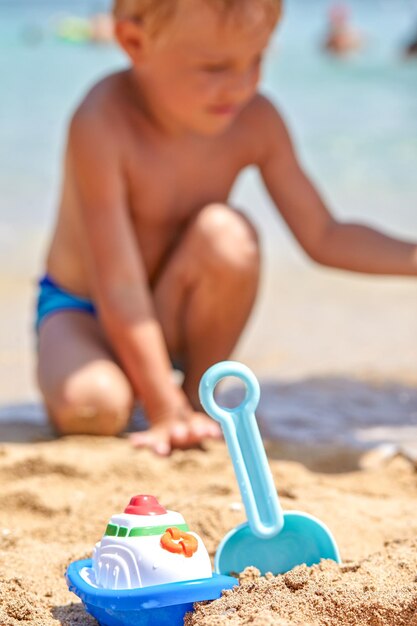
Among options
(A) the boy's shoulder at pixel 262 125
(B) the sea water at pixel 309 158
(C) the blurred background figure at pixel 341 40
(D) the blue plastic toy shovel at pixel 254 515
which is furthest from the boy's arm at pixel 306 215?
(C) the blurred background figure at pixel 341 40

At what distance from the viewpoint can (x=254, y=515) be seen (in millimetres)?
1256

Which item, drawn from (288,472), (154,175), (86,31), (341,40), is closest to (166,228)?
(154,175)

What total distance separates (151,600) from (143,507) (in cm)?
12

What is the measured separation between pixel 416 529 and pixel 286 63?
1100 cm

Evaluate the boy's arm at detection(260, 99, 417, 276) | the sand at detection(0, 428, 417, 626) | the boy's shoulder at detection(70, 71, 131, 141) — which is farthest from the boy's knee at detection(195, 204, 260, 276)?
the sand at detection(0, 428, 417, 626)

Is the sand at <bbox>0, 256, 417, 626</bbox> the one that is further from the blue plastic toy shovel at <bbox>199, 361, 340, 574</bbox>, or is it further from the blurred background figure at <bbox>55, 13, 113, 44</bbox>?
the blurred background figure at <bbox>55, 13, 113, 44</bbox>

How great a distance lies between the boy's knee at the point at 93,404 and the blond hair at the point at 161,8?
0.77 meters

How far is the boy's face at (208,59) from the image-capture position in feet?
6.92

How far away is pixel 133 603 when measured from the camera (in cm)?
113

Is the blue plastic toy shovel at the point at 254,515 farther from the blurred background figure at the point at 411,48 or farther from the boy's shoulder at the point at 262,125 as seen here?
the blurred background figure at the point at 411,48

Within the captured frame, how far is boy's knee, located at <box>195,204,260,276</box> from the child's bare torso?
0.31 feet

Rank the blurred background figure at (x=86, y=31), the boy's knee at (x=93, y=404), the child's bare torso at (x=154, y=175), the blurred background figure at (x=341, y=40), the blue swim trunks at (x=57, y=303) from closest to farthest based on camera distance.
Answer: the boy's knee at (x=93, y=404) → the child's bare torso at (x=154, y=175) → the blue swim trunks at (x=57, y=303) → the blurred background figure at (x=341, y=40) → the blurred background figure at (x=86, y=31)

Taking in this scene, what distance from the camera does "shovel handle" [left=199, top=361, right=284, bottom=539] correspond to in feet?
4.07

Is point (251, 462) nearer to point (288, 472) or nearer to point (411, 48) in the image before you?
point (288, 472)
